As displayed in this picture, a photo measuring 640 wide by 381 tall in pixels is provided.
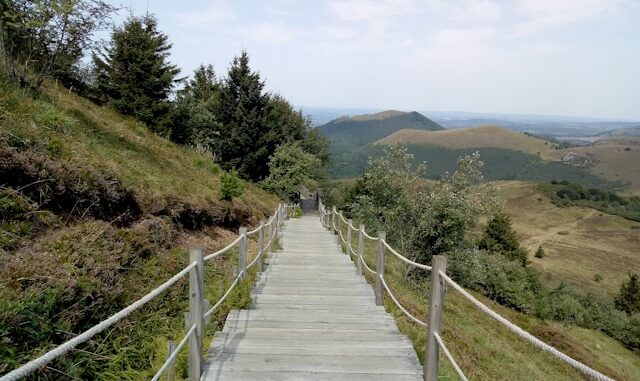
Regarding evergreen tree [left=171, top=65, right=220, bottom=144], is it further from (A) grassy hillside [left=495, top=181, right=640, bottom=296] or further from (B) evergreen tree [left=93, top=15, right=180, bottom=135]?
(A) grassy hillside [left=495, top=181, right=640, bottom=296]

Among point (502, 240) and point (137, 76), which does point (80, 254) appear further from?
point (502, 240)

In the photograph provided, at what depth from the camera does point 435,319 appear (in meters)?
3.55

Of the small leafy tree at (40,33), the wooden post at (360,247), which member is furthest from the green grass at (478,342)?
the small leafy tree at (40,33)

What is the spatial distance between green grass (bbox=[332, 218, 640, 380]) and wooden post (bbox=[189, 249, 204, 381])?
7.67 ft

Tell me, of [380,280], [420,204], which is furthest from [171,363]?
[420,204]

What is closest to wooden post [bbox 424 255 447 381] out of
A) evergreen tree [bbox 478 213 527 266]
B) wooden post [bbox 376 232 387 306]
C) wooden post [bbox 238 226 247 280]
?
wooden post [bbox 376 232 387 306]

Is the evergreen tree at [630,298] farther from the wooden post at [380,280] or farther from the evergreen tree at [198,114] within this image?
the wooden post at [380,280]

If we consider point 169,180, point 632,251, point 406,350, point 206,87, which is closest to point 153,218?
point 169,180

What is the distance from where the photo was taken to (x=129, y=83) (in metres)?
22.1

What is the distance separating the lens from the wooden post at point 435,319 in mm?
3545

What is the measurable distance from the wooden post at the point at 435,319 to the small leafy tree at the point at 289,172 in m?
26.8

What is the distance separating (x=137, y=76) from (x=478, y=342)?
20.9 metres

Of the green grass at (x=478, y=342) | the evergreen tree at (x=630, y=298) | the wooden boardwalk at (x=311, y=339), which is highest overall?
the wooden boardwalk at (x=311, y=339)

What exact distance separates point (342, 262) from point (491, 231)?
3987 cm
